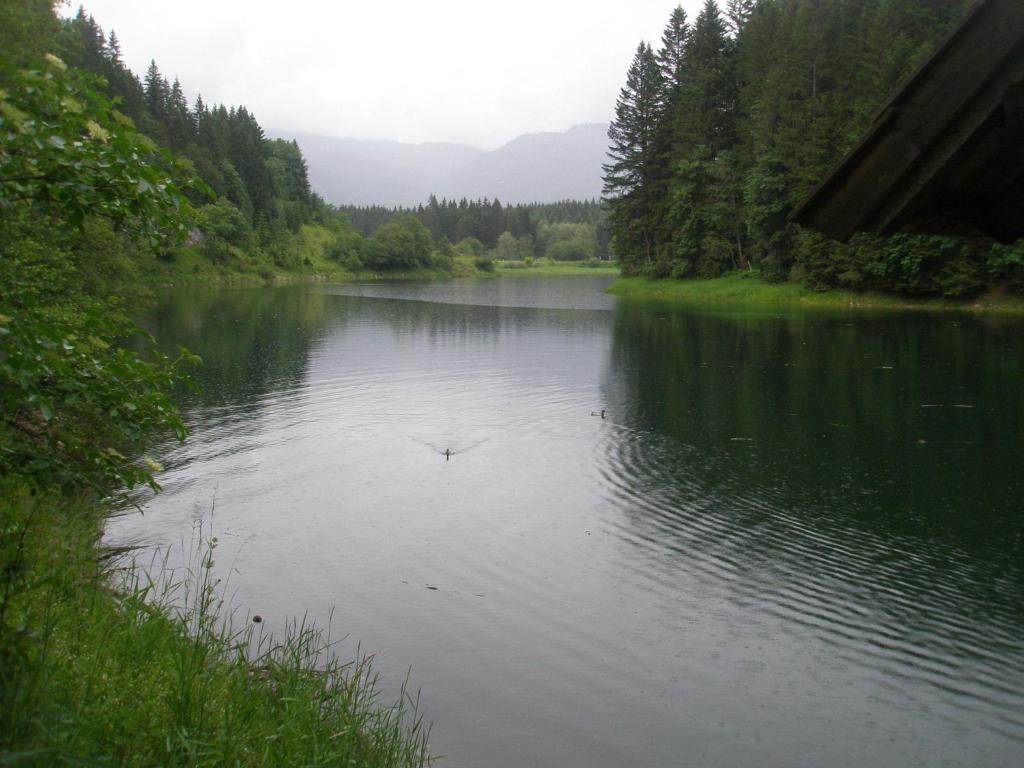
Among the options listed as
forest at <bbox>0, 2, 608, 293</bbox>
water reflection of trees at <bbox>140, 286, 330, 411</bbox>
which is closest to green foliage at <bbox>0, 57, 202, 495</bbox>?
water reflection of trees at <bbox>140, 286, 330, 411</bbox>

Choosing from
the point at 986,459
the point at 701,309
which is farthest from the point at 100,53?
the point at 986,459

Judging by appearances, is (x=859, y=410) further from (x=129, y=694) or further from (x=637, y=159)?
(x=637, y=159)

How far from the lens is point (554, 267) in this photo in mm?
166500

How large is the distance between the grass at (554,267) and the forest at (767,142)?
6557 centimetres

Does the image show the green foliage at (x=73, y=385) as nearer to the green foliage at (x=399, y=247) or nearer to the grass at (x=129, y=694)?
the grass at (x=129, y=694)

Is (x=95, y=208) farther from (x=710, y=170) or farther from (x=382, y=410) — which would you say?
(x=710, y=170)

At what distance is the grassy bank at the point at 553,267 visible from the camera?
153 m

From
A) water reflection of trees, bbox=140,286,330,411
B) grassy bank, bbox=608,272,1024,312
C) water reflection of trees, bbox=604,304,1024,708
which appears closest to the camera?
water reflection of trees, bbox=604,304,1024,708

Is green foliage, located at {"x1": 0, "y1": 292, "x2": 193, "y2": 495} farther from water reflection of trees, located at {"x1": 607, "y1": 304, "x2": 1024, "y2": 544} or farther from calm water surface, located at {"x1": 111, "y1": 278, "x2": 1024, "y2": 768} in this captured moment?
water reflection of trees, located at {"x1": 607, "y1": 304, "x2": 1024, "y2": 544}

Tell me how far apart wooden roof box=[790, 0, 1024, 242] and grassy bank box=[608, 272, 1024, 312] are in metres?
49.7

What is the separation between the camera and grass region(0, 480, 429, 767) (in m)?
3.54

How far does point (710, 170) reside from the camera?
215ft

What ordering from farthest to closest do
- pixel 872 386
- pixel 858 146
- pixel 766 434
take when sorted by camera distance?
pixel 872 386 < pixel 766 434 < pixel 858 146

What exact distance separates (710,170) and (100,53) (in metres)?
74.6
